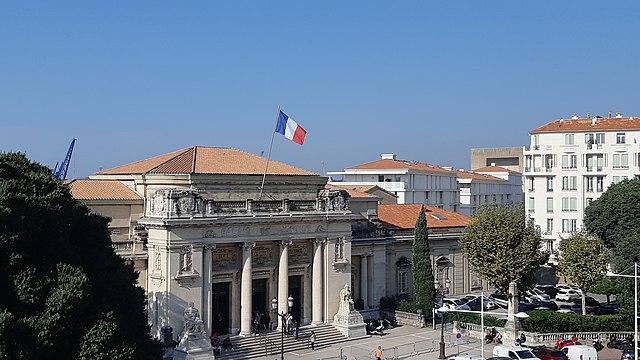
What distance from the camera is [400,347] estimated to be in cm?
4412

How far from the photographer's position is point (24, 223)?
24328 millimetres

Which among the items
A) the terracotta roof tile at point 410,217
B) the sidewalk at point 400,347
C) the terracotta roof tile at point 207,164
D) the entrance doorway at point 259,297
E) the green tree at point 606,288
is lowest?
the sidewalk at point 400,347

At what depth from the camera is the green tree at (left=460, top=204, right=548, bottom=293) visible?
47.6 m

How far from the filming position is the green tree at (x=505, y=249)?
47594mm

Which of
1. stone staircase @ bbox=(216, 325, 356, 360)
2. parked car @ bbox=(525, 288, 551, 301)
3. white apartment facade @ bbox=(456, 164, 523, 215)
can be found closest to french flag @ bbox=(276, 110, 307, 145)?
stone staircase @ bbox=(216, 325, 356, 360)

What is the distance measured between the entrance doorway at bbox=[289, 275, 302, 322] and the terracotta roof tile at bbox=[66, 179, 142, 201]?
11354 mm

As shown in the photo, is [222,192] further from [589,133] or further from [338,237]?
[589,133]

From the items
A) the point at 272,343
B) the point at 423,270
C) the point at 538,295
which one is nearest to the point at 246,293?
the point at 272,343

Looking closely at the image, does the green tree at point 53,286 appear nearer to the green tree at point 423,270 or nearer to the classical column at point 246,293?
the classical column at point 246,293

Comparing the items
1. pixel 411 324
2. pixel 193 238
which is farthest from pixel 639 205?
pixel 193 238

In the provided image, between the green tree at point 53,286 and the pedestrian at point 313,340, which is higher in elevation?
the green tree at point 53,286

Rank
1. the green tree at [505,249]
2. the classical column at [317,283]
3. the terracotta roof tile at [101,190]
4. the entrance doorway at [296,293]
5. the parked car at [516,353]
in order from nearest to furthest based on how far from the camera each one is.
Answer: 1. the parked car at [516,353]
2. the terracotta roof tile at [101,190]
3. the classical column at [317,283]
4. the entrance doorway at [296,293]
5. the green tree at [505,249]

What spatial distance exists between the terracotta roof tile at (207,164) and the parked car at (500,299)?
18.1 meters

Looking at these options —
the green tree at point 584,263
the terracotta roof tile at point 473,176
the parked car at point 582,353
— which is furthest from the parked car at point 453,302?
the terracotta roof tile at point 473,176
